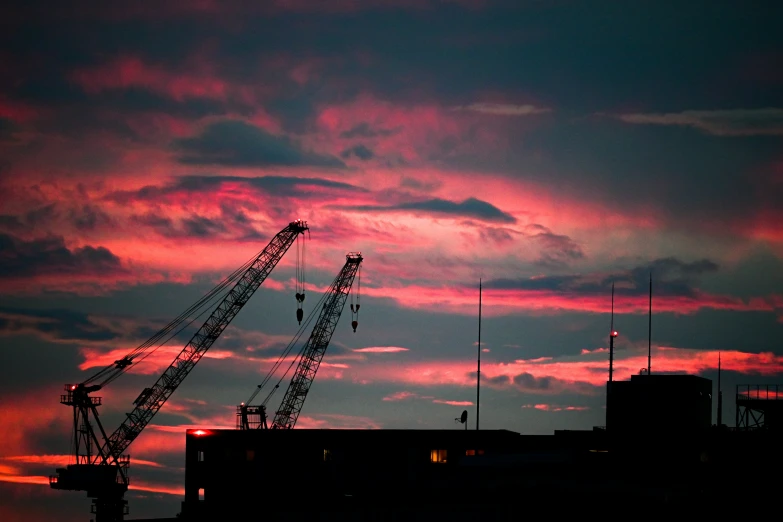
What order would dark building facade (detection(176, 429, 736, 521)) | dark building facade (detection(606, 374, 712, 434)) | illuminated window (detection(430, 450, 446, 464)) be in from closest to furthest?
dark building facade (detection(176, 429, 736, 521))
dark building facade (detection(606, 374, 712, 434))
illuminated window (detection(430, 450, 446, 464))

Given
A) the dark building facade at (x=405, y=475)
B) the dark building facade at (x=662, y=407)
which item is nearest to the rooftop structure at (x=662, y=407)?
the dark building facade at (x=662, y=407)

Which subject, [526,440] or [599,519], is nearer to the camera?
[599,519]

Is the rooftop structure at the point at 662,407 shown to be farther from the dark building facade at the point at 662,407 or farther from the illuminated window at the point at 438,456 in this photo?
the illuminated window at the point at 438,456

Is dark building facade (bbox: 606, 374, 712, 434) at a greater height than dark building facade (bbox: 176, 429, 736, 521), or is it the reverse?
dark building facade (bbox: 606, 374, 712, 434)

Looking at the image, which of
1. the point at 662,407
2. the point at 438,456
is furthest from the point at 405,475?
the point at 662,407

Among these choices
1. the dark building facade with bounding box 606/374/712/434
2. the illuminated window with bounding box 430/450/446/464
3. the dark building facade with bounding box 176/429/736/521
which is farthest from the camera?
the illuminated window with bounding box 430/450/446/464

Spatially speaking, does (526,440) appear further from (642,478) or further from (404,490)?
(642,478)

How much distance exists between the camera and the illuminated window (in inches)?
5784

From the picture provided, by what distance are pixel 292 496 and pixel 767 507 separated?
208 feet

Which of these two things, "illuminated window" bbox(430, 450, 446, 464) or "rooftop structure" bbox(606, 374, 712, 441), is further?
"illuminated window" bbox(430, 450, 446, 464)

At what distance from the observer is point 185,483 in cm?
15312

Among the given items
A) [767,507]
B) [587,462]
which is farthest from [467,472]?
[767,507]

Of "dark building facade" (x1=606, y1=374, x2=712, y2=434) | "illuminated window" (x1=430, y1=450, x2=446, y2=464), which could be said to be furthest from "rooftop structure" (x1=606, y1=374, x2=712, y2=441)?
"illuminated window" (x1=430, y1=450, x2=446, y2=464)

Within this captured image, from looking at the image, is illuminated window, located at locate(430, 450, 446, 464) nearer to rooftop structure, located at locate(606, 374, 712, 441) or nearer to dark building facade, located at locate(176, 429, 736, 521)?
dark building facade, located at locate(176, 429, 736, 521)
